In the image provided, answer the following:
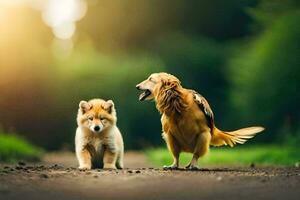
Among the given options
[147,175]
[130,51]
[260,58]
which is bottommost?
[147,175]

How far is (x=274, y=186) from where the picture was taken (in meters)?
8.85

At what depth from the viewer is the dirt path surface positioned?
26.6 feet

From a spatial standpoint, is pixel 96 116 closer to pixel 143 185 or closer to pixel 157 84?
pixel 157 84

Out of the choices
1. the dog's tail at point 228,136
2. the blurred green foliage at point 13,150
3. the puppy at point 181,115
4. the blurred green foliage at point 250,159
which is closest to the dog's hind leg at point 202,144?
the puppy at point 181,115

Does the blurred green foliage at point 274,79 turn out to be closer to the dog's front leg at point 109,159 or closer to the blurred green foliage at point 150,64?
the blurred green foliage at point 150,64

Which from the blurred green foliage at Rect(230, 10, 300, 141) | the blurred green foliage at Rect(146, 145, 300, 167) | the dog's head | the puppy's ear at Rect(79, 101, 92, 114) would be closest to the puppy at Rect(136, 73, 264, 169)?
the dog's head

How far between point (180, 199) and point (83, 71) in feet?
58.0

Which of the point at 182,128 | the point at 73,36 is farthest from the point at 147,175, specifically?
the point at 73,36

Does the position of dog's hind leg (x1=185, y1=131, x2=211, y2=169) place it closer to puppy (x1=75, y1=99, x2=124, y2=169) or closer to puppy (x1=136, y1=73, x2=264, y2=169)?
puppy (x1=136, y1=73, x2=264, y2=169)

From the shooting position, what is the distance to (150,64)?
2627 centimetres

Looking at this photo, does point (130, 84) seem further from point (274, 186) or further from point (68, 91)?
point (274, 186)

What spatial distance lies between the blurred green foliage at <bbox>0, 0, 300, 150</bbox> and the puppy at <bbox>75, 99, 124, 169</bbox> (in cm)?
937

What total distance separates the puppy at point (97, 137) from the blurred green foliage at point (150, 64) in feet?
30.7

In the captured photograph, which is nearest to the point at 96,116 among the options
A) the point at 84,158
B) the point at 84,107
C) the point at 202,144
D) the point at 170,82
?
the point at 84,107
